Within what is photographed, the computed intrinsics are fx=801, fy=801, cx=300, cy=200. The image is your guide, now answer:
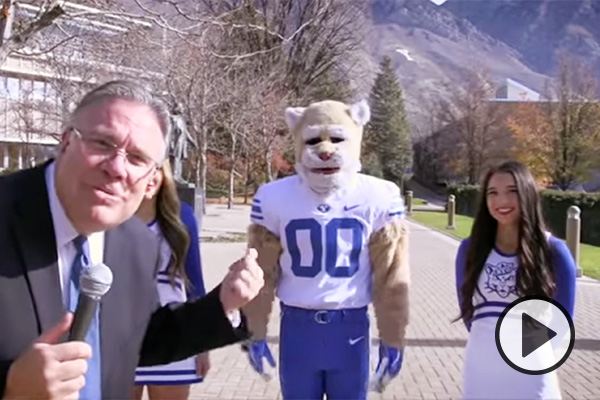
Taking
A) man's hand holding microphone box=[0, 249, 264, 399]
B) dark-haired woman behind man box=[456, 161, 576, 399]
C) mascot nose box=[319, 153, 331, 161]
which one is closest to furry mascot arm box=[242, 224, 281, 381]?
mascot nose box=[319, 153, 331, 161]

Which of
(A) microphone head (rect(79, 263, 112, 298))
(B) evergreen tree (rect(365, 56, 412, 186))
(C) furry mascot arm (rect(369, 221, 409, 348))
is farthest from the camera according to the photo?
(B) evergreen tree (rect(365, 56, 412, 186))

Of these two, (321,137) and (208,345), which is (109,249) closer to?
(208,345)

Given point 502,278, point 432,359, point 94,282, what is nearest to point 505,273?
point 502,278

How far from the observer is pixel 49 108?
74.0 ft

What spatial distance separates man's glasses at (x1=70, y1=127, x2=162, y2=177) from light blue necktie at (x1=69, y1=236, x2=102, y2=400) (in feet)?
0.62

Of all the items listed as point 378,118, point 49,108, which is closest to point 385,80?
point 378,118

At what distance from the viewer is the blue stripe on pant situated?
3.61 metres

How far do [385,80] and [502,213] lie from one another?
2679 inches

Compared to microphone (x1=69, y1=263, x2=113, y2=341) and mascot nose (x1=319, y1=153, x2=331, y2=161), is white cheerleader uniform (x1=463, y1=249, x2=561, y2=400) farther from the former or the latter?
microphone (x1=69, y1=263, x2=113, y2=341)

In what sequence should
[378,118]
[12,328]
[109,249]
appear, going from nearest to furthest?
[12,328]
[109,249]
[378,118]

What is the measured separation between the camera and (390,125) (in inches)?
2677

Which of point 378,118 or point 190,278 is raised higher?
point 378,118

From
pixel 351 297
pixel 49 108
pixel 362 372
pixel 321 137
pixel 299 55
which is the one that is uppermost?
pixel 299 55

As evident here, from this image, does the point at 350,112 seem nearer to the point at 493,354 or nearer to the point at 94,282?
the point at 493,354
